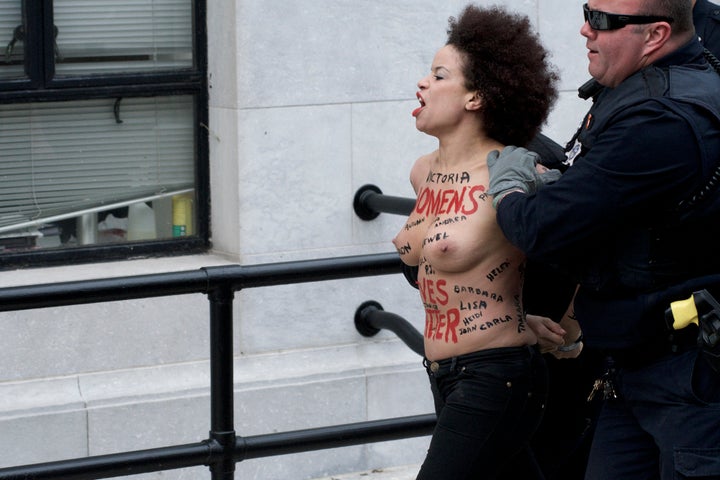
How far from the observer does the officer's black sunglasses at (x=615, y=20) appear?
3.16 meters

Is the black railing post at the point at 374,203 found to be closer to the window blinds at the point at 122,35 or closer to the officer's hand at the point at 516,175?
the window blinds at the point at 122,35

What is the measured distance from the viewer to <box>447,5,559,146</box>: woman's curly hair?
342cm

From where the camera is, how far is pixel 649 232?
3.08 m

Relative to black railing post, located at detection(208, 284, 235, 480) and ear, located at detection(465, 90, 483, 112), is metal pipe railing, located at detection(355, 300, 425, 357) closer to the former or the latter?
black railing post, located at detection(208, 284, 235, 480)

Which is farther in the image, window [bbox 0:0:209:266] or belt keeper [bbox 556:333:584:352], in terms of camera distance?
window [bbox 0:0:209:266]

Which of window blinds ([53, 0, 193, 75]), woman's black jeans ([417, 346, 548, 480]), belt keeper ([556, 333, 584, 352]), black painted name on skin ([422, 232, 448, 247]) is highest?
window blinds ([53, 0, 193, 75])

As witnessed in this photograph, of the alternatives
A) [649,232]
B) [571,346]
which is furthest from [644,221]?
[571,346]

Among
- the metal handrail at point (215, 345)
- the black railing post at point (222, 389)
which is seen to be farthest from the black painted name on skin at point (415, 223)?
the black railing post at point (222, 389)

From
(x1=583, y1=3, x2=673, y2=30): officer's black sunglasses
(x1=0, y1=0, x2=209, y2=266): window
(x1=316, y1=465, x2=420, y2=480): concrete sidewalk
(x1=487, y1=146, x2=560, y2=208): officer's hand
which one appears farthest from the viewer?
(x1=316, y1=465, x2=420, y2=480): concrete sidewalk

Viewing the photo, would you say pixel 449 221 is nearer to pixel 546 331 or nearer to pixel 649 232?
pixel 546 331

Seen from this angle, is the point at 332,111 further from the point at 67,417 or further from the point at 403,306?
the point at 67,417

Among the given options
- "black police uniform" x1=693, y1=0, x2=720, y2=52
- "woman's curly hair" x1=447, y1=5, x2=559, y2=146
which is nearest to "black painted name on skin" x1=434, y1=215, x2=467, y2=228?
"woman's curly hair" x1=447, y1=5, x2=559, y2=146

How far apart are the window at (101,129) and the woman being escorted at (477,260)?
2.47 m

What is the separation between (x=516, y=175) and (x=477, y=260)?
250 mm
